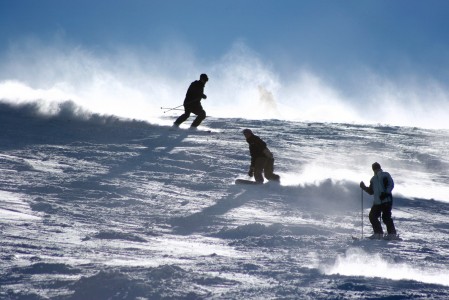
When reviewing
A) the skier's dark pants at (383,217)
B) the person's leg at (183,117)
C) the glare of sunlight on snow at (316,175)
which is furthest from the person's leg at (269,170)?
the person's leg at (183,117)

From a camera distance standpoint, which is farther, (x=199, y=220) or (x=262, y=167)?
(x=262, y=167)

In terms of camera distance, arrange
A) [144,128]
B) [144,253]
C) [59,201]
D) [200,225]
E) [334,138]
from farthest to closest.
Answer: [334,138], [144,128], [59,201], [200,225], [144,253]

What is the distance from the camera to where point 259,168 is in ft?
51.2

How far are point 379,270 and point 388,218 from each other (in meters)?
3.20

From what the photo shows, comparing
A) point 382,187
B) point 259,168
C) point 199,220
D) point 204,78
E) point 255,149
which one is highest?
point 204,78

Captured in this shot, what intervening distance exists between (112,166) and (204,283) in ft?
30.4

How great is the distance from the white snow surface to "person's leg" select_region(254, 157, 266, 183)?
0.28 meters

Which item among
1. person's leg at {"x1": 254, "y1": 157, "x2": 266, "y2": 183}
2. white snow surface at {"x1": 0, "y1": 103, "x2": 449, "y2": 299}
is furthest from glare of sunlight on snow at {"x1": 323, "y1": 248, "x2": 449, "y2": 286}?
person's leg at {"x1": 254, "y1": 157, "x2": 266, "y2": 183}

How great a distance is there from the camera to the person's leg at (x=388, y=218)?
39.3 feet

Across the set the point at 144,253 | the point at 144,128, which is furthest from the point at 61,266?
the point at 144,128

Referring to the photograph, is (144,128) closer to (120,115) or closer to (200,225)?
(120,115)

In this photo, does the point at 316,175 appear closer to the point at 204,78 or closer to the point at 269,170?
the point at 269,170

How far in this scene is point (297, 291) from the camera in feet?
24.8

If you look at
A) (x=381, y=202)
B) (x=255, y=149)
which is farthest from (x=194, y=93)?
(x=381, y=202)
